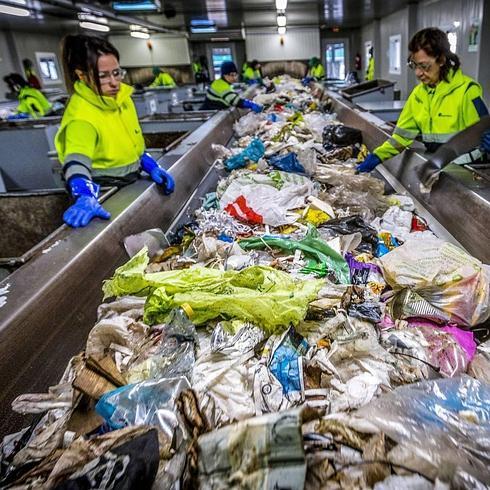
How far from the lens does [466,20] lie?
26.6 ft

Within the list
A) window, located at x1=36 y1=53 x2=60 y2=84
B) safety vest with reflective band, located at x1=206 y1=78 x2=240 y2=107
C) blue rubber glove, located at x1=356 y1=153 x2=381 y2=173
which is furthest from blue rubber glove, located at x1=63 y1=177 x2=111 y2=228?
window, located at x1=36 y1=53 x2=60 y2=84

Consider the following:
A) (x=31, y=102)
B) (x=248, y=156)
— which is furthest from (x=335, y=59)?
(x=248, y=156)

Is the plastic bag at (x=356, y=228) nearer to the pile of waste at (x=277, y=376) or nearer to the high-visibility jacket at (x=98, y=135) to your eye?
the pile of waste at (x=277, y=376)

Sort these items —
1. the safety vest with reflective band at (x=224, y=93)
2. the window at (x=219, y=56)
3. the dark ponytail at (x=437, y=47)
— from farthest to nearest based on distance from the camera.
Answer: the window at (x=219, y=56) → the safety vest with reflective band at (x=224, y=93) → the dark ponytail at (x=437, y=47)

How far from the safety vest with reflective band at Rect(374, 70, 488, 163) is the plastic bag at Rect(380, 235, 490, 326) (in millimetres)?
1303

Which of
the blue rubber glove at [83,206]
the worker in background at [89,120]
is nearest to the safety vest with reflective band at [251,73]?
the worker in background at [89,120]

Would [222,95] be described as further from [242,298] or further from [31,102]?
[242,298]

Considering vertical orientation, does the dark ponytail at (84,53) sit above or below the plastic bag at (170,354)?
above

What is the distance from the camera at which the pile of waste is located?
29.0 inches

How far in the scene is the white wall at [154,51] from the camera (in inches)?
746

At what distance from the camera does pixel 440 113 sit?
2.42 m

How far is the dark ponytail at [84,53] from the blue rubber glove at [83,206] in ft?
1.77

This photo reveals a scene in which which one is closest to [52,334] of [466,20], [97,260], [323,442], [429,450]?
[97,260]

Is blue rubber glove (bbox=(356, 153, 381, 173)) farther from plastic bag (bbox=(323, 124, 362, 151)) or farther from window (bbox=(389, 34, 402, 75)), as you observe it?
window (bbox=(389, 34, 402, 75))
